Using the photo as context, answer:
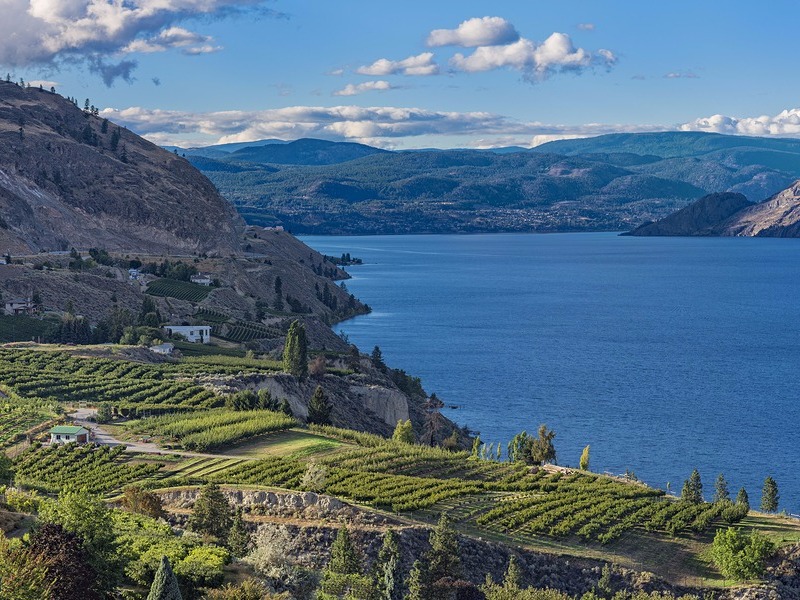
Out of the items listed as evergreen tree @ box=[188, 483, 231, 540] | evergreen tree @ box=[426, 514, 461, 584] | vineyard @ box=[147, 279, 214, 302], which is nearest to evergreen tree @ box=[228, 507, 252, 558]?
evergreen tree @ box=[188, 483, 231, 540]

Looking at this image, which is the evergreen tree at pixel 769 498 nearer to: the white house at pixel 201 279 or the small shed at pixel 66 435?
the small shed at pixel 66 435

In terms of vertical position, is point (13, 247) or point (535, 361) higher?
point (13, 247)

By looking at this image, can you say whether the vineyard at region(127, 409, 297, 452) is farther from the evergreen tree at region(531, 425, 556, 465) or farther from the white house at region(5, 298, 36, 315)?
the white house at region(5, 298, 36, 315)

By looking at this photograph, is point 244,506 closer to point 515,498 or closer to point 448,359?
point 515,498

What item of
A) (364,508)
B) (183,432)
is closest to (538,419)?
(183,432)

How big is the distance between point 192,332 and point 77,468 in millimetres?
69438

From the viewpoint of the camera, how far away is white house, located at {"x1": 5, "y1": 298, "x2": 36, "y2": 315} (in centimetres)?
13050

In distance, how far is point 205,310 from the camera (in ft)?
503

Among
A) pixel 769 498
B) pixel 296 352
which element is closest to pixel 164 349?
pixel 296 352

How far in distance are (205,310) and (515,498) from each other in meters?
98.9

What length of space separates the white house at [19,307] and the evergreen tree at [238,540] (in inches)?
3468

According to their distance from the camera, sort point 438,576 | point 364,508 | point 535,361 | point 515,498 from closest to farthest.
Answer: point 438,576 → point 364,508 → point 515,498 → point 535,361

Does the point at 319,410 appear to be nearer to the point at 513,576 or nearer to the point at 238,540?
the point at 238,540

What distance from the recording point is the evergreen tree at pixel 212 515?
50.2 metres
